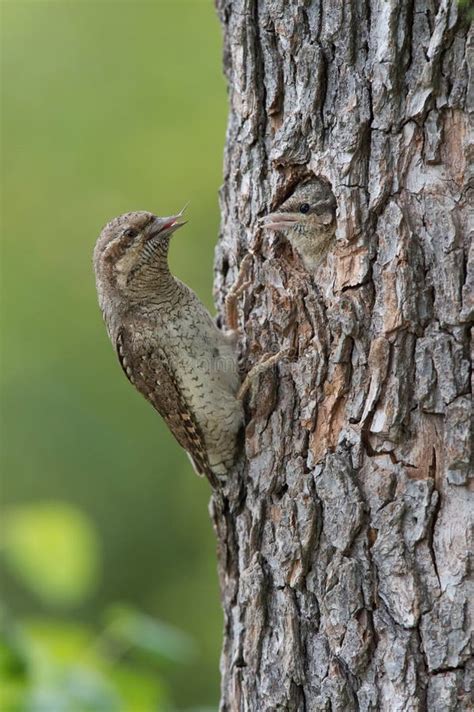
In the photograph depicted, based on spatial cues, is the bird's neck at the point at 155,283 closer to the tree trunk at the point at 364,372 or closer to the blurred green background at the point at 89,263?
the tree trunk at the point at 364,372

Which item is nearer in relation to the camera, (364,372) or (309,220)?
(364,372)

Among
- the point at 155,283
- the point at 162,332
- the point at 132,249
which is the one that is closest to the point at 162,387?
the point at 162,332

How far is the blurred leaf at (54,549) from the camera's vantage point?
332cm

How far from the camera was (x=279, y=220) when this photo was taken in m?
3.03

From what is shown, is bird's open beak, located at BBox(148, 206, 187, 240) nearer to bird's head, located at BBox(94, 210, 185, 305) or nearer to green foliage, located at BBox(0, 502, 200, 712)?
bird's head, located at BBox(94, 210, 185, 305)

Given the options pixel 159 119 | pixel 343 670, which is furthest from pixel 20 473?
pixel 343 670

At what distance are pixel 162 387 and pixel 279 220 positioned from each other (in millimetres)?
1043

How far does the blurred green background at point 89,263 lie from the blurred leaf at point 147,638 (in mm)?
5578

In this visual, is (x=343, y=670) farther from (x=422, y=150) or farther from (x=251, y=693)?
(x=422, y=150)

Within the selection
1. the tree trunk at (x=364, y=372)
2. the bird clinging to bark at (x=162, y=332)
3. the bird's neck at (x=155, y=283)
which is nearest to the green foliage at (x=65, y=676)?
the tree trunk at (x=364, y=372)

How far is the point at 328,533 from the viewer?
2777 mm

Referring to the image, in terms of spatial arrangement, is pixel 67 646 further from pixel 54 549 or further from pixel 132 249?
pixel 132 249

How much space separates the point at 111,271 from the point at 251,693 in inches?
68.0

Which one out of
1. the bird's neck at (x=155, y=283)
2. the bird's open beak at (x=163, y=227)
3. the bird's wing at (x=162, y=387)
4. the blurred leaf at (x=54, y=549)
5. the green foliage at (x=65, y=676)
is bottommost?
the green foliage at (x=65, y=676)
